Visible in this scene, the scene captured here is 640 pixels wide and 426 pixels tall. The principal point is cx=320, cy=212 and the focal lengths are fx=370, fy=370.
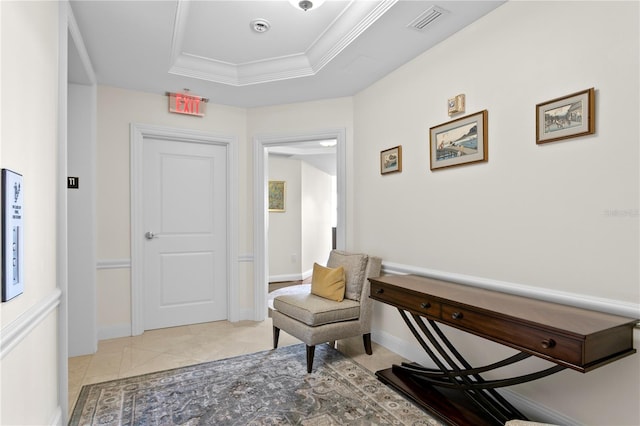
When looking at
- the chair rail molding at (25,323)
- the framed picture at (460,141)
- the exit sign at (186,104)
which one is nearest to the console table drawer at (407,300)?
the framed picture at (460,141)

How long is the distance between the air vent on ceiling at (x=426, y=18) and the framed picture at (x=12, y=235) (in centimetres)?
229

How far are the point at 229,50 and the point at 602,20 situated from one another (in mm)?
2498

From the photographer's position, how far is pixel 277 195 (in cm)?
645

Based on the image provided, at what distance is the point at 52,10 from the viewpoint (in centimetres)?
192

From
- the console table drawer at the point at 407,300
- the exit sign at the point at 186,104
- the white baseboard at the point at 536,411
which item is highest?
the exit sign at the point at 186,104

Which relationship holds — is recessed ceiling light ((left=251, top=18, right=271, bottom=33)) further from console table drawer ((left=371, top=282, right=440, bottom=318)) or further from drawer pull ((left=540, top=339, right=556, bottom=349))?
drawer pull ((left=540, top=339, right=556, bottom=349))

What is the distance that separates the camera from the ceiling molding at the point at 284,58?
7.87 feet

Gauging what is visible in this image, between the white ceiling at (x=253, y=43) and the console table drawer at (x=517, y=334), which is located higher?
the white ceiling at (x=253, y=43)

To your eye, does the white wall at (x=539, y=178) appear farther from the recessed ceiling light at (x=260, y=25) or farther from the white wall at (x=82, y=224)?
the white wall at (x=82, y=224)

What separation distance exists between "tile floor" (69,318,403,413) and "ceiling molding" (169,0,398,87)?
2399 millimetres

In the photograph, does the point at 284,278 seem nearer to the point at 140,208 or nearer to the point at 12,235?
the point at 140,208

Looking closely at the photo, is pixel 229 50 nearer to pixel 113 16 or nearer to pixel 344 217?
pixel 113 16

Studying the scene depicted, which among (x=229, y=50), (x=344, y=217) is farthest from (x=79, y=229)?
(x=344, y=217)

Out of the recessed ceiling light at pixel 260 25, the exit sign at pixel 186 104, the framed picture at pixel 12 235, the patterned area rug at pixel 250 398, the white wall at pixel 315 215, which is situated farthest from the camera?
the white wall at pixel 315 215
